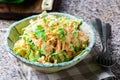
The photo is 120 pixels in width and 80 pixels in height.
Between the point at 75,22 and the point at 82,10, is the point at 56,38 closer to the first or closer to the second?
the point at 75,22

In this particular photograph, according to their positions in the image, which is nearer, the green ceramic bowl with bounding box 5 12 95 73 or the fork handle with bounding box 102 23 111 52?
the green ceramic bowl with bounding box 5 12 95 73

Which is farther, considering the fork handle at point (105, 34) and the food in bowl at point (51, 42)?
the fork handle at point (105, 34)

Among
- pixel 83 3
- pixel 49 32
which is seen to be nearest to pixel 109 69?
pixel 49 32

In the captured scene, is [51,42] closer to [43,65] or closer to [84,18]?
[43,65]

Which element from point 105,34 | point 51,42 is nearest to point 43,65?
point 51,42
